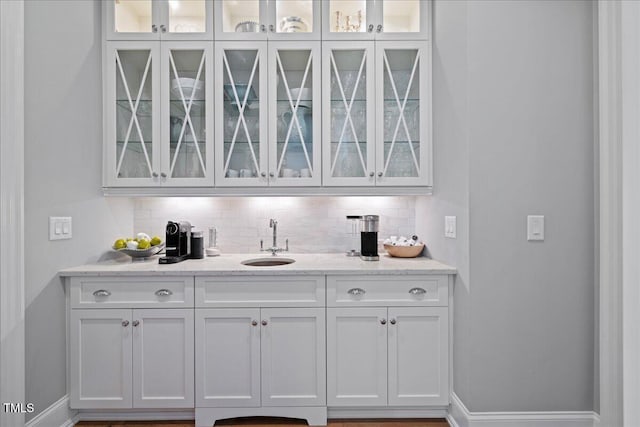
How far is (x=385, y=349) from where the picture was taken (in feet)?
6.75

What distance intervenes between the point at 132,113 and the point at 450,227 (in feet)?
6.95

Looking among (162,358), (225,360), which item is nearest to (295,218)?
(225,360)

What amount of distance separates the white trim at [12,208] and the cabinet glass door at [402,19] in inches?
76.5

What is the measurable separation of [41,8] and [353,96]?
177 centimetres

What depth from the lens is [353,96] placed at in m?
2.38

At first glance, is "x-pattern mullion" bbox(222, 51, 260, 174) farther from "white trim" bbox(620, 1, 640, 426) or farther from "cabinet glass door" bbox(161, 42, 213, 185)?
"white trim" bbox(620, 1, 640, 426)

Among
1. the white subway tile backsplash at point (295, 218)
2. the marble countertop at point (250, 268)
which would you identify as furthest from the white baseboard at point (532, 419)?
the white subway tile backsplash at point (295, 218)

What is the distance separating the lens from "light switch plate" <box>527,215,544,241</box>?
1915 millimetres

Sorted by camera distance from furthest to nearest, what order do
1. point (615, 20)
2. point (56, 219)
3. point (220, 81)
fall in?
point (220, 81)
point (56, 219)
point (615, 20)

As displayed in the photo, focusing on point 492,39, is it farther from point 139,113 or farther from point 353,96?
point 139,113

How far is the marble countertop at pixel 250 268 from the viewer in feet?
6.65

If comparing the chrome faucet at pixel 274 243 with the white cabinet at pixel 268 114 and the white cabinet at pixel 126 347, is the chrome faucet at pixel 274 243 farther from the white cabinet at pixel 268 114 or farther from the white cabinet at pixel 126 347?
the white cabinet at pixel 126 347

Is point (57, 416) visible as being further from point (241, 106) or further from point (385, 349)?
point (241, 106)

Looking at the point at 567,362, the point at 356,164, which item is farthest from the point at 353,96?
the point at 567,362
